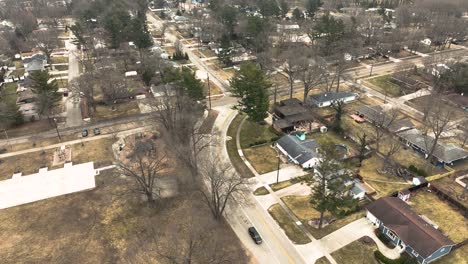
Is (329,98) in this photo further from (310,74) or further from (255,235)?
(255,235)

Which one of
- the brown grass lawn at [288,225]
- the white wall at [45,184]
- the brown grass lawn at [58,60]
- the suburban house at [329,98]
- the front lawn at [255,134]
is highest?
the brown grass lawn at [58,60]

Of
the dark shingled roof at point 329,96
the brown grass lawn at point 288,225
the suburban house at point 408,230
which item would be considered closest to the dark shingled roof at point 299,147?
the brown grass lawn at point 288,225

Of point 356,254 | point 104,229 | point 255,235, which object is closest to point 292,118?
point 255,235

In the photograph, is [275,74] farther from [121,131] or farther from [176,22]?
[176,22]

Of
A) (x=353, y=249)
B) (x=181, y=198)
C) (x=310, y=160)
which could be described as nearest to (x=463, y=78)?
(x=310, y=160)

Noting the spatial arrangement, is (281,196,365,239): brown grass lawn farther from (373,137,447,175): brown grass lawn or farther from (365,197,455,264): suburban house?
(373,137,447,175): brown grass lawn

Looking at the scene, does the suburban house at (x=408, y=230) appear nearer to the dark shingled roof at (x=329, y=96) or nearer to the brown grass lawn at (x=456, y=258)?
the brown grass lawn at (x=456, y=258)

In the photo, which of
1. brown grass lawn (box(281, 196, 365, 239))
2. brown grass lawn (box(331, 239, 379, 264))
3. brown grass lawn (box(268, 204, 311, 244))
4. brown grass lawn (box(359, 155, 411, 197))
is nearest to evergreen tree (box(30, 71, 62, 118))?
brown grass lawn (box(268, 204, 311, 244))
